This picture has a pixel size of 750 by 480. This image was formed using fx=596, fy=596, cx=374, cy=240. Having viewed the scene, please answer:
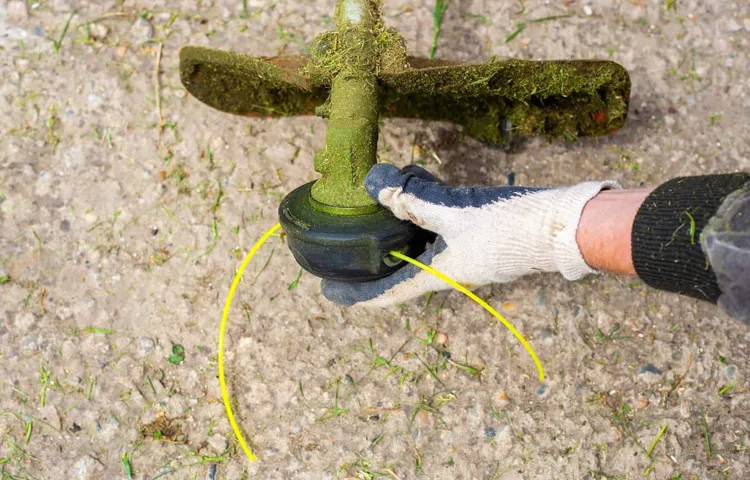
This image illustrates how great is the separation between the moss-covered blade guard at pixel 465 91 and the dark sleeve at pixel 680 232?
1.51 ft

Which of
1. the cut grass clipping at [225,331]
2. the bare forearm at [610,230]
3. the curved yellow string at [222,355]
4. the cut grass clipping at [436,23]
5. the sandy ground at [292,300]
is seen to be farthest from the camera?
the cut grass clipping at [436,23]

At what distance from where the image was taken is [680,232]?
1.38 m

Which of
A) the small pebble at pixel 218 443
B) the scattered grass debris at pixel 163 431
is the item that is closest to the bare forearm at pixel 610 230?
the small pebble at pixel 218 443

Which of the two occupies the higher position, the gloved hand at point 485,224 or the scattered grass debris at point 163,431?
the gloved hand at point 485,224

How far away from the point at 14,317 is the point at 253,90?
113 cm

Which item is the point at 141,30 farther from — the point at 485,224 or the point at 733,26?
the point at 733,26

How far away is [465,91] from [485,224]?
43 centimetres

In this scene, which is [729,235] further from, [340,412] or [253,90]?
[253,90]

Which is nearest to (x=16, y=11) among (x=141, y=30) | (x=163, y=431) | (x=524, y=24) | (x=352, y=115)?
(x=141, y=30)

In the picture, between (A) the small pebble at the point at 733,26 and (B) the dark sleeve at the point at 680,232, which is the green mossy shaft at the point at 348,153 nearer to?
(B) the dark sleeve at the point at 680,232

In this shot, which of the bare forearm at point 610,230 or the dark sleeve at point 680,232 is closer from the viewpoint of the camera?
the dark sleeve at point 680,232

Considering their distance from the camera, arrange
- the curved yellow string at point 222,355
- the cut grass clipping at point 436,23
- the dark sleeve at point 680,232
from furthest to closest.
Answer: the cut grass clipping at point 436,23, the curved yellow string at point 222,355, the dark sleeve at point 680,232

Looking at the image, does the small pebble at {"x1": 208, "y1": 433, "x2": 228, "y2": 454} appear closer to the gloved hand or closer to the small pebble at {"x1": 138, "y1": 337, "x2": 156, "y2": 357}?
the small pebble at {"x1": 138, "y1": 337, "x2": 156, "y2": 357}

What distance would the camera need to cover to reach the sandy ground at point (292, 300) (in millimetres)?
1990
